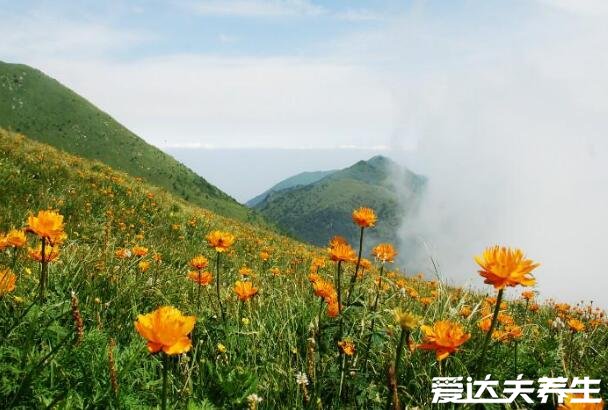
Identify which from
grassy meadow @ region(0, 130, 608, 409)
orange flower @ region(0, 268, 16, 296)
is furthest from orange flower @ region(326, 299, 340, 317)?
orange flower @ region(0, 268, 16, 296)

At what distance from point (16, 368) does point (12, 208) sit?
291 inches

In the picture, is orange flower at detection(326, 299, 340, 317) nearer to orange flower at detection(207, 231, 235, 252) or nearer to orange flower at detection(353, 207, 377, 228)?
orange flower at detection(353, 207, 377, 228)

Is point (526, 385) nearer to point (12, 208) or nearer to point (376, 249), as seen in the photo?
point (376, 249)

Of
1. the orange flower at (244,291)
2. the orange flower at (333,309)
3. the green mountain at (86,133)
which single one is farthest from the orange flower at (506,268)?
the green mountain at (86,133)

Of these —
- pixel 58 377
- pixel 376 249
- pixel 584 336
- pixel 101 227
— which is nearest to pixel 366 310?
pixel 376 249

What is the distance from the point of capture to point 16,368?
2.79 meters

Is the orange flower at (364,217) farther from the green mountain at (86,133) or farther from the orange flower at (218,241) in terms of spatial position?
the green mountain at (86,133)

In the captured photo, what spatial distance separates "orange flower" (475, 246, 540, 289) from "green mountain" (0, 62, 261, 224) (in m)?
72.3

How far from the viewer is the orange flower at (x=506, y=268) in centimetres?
241

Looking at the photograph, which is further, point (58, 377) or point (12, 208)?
point (12, 208)

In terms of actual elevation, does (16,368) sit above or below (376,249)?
below

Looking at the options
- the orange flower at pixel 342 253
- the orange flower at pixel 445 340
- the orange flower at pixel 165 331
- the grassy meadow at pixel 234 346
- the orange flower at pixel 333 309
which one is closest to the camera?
the orange flower at pixel 165 331

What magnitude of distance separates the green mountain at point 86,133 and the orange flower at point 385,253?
7044 centimetres

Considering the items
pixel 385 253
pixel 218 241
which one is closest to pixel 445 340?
pixel 385 253
